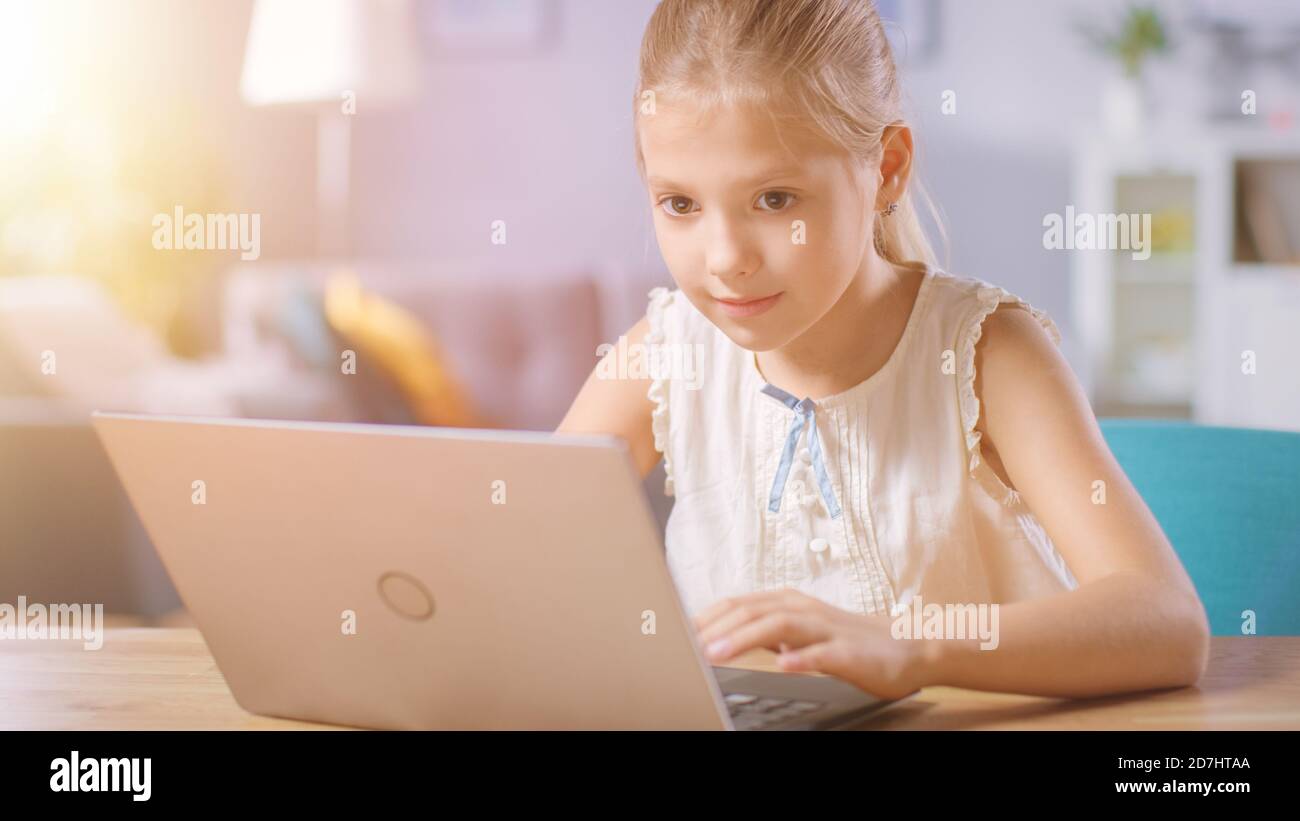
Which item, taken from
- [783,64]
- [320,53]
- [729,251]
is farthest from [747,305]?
[320,53]

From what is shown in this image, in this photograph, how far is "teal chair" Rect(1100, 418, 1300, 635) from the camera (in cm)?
122

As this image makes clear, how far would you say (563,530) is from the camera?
2.03 feet

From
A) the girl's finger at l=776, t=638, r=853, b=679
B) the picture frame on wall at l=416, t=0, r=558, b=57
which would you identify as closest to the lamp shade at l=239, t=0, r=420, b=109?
the picture frame on wall at l=416, t=0, r=558, b=57

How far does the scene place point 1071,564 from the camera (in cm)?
98

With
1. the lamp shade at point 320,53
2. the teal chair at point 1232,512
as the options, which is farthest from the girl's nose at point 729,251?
the lamp shade at point 320,53

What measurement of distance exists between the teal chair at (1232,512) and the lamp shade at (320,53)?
3649 millimetres

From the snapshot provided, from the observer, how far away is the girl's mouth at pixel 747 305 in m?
1.01

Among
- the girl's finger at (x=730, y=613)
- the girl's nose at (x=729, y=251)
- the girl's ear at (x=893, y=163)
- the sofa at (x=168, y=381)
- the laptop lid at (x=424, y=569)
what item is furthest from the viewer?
the sofa at (x=168, y=381)

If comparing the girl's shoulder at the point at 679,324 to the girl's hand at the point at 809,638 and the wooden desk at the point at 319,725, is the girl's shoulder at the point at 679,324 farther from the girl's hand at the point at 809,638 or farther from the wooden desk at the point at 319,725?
the girl's hand at the point at 809,638

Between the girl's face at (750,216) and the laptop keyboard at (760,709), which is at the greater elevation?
the girl's face at (750,216)

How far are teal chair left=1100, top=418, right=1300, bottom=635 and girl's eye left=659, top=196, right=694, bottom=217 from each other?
53 cm

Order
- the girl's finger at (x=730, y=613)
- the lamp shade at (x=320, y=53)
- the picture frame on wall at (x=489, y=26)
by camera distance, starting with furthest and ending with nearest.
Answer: the picture frame on wall at (x=489, y=26)
the lamp shade at (x=320, y=53)
the girl's finger at (x=730, y=613)

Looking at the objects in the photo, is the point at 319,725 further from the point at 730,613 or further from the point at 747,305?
the point at 747,305
